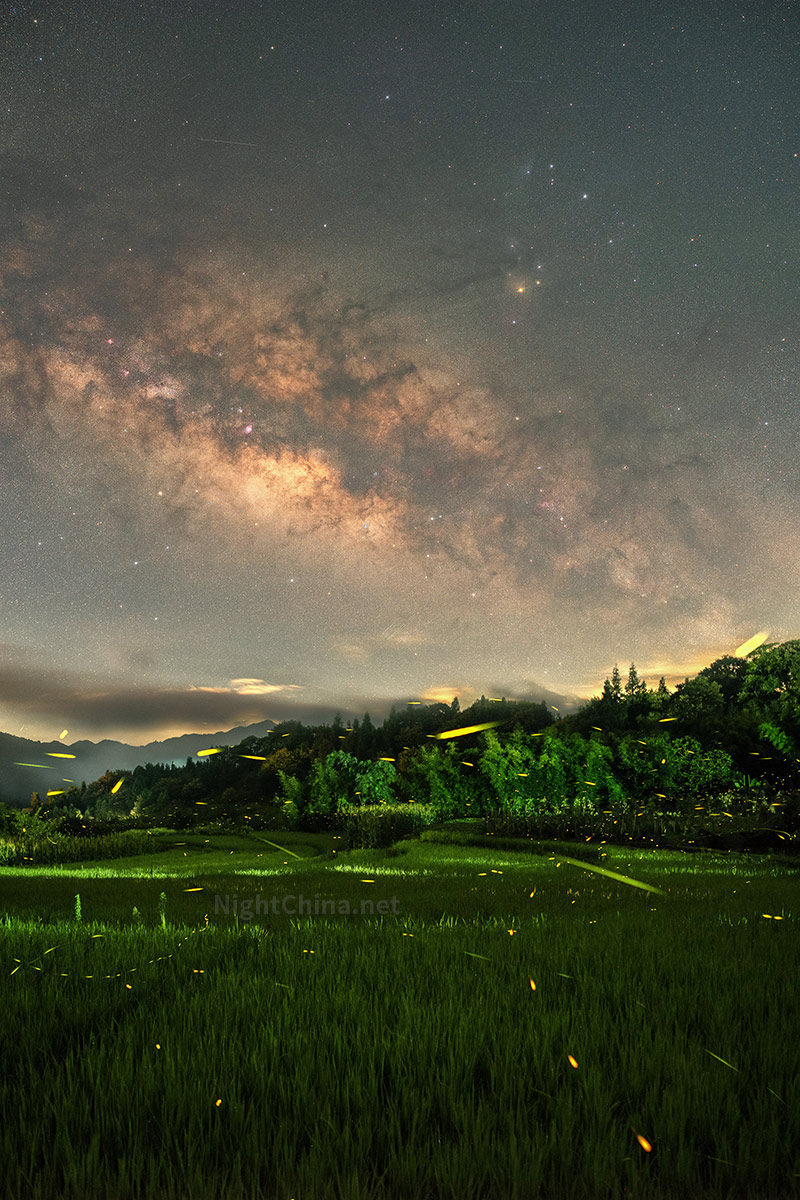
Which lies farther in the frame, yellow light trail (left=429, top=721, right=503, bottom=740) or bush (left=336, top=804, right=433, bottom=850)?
yellow light trail (left=429, top=721, right=503, bottom=740)

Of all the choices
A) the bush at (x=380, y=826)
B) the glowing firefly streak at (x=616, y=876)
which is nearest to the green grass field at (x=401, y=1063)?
the glowing firefly streak at (x=616, y=876)

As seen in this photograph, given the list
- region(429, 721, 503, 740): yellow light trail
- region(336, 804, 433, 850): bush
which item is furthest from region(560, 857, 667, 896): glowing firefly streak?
region(336, 804, 433, 850): bush

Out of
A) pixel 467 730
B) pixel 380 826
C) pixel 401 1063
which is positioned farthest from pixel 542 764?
pixel 401 1063

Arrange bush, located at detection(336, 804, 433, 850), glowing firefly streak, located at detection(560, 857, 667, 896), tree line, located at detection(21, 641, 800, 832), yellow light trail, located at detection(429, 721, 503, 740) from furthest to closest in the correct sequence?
tree line, located at detection(21, 641, 800, 832)
yellow light trail, located at detection(429, 721, 503, 740)
bush, located at detection(336, 804, 433, 850)
glowing firefly streak, located at detection(560, 857, 667, 896)

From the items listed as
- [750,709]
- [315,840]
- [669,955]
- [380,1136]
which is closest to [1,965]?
[380,1136]

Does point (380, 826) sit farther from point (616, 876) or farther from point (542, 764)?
point (616, 876)

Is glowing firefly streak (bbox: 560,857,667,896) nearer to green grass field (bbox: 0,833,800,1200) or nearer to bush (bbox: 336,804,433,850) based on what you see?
green grass field (bbox: 0,833,800,1200)

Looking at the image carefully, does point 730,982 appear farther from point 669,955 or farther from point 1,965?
point 1,965

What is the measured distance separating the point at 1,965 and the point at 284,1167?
3876mm

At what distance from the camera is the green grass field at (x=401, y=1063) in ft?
6.28

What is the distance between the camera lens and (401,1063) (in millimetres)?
2641

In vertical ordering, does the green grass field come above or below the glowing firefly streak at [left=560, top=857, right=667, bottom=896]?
above

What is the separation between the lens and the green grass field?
191cm

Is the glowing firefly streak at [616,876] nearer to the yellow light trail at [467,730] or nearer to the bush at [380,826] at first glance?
the yellow light trail at [467,730]
